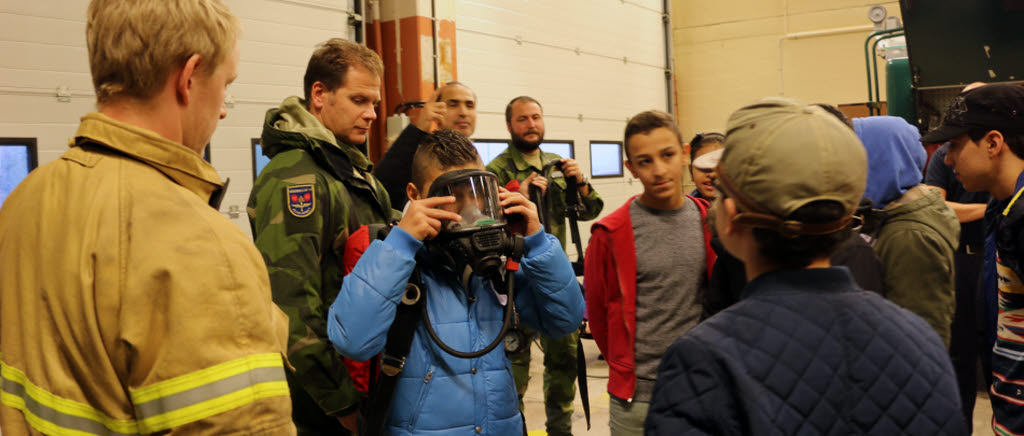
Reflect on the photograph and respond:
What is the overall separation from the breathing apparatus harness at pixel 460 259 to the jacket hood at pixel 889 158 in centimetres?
143

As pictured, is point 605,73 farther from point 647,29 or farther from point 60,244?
point 60,244

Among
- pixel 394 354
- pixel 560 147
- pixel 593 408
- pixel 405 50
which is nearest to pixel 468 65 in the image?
pixel 405 50

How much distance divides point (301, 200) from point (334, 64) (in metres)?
0.69

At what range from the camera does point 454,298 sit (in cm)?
237

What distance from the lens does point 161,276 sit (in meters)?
1.25

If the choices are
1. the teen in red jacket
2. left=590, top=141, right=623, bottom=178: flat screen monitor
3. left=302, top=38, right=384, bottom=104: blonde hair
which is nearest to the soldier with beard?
the teen in red jacket

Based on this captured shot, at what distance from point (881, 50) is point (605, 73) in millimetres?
5301

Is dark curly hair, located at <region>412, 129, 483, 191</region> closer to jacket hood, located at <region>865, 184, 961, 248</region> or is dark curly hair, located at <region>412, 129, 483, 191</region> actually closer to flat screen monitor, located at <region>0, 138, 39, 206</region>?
jacket hood, located at <region>865, 184, 961, 248</region>

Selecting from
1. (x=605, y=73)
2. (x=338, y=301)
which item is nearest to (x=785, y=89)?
(x=605, y=73)

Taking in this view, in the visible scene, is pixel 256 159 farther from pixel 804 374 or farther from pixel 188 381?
pixel 804 374

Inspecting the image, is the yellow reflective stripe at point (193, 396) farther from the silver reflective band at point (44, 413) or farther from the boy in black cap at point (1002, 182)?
the boy in black cap at point (1002, 182)

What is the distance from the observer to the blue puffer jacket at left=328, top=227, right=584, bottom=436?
7.20 ft

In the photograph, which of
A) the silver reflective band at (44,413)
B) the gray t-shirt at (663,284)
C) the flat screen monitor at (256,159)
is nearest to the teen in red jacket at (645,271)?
the gray t-shirt at (663,284)

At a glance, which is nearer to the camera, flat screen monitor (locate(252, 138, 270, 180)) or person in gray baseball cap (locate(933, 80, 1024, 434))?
person in gray baseball cap (locate(933, 80, 1024, 434))
